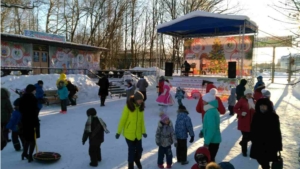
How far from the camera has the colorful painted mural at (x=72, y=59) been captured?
68.8 feet

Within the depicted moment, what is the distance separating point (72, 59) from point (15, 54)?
5005 mm

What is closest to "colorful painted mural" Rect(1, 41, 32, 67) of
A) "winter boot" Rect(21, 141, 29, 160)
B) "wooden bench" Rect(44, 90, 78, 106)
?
"wooden bench" Rect(44, 90, 78, 106)

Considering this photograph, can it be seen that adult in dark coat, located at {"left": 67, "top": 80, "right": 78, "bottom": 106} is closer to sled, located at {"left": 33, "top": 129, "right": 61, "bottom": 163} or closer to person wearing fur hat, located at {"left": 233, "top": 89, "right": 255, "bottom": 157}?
sled, located at {"left": 33, "top": 129, "right": 61, "bottom": 163}

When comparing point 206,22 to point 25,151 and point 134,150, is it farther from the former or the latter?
point 25,151

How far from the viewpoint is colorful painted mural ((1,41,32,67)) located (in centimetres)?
1758

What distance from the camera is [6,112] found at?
5.70 m

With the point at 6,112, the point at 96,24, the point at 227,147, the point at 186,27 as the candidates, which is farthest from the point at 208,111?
the point at 96,24

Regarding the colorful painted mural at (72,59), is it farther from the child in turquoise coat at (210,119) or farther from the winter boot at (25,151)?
the child in turquoise coat at (210,119)

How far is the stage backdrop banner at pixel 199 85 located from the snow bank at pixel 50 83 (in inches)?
193

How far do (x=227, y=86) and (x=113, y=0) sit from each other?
2456cm

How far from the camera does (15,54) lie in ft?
59.9

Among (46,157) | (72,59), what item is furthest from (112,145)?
(72,59)

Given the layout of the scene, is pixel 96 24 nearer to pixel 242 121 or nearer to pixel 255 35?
pixel 255 35

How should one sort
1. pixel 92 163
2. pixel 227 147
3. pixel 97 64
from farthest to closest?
pixel 97 64
pixel 227 147
pixel 92 163
